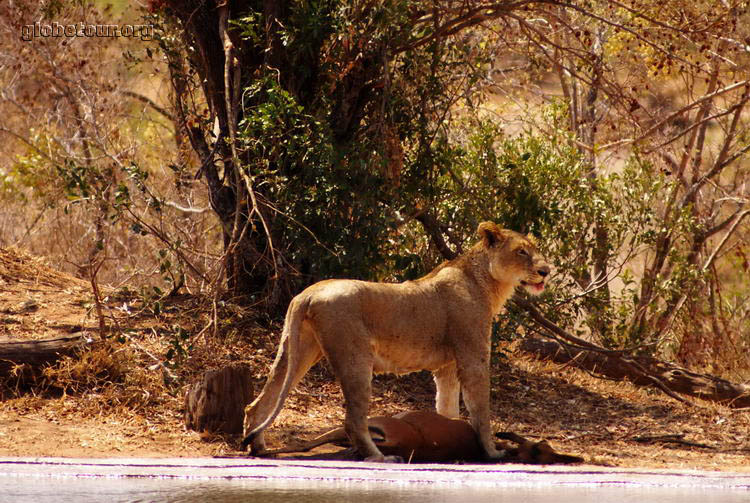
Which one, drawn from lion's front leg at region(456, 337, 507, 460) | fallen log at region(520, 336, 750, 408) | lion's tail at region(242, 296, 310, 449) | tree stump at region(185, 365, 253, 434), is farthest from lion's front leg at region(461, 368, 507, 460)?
fallen log at region(520, 336, 750, 408)

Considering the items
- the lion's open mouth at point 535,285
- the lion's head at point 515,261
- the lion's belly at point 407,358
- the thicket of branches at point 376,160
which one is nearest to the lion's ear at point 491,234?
the lion's head at point 515,261

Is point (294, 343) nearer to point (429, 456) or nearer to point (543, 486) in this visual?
point (429, 456)

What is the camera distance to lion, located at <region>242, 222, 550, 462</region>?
294 inches

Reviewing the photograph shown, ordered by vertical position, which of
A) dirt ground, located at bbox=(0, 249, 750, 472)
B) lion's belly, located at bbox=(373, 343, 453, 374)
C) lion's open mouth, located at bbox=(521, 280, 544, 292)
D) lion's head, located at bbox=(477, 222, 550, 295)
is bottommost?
dirt ground, located at bbox=(0, 249, 750, 472)

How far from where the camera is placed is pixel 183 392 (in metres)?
9.31

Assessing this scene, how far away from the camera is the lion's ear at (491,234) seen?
329 inches

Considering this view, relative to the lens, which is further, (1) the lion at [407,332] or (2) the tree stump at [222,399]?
(2) the tree stump at [222,399]

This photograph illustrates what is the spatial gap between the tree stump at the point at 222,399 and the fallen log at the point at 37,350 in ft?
4.34

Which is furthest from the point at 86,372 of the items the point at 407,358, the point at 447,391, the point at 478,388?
the point at 478,388

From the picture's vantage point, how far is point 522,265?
8305 millimetres

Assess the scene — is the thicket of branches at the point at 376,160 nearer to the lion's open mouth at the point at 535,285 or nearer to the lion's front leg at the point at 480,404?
the lion's open mouth at the point at 535,285

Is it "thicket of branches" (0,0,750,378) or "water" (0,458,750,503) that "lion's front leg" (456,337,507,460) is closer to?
"water" (0,458,750,503)

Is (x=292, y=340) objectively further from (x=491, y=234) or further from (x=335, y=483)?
(x=491, y=234)

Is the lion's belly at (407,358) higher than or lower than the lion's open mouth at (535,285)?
lower
